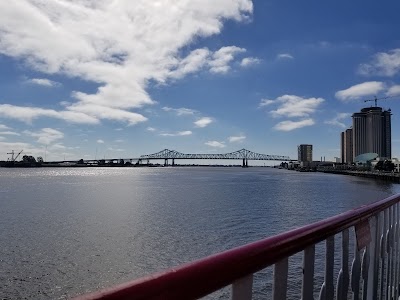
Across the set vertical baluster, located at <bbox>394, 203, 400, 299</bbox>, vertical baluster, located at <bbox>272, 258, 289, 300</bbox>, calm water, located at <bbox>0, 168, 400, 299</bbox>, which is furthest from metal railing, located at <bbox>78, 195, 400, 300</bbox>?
calm water, located at <bbox>0, 168, 400, 299</bbox>

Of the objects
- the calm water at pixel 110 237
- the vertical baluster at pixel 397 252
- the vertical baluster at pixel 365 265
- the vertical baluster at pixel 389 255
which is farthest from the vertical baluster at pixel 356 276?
the calm water at pixel 110 237

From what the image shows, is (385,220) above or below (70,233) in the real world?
above

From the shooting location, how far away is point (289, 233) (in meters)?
1.96

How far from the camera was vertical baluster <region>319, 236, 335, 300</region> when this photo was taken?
253 cm

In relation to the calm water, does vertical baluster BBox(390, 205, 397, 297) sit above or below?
above

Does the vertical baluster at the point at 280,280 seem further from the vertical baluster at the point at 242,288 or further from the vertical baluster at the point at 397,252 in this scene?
the vertical baluster at the point at 397,252

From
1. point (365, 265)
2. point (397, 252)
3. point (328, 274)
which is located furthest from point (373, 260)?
point (397, 252)

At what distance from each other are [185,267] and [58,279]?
59.7 ft

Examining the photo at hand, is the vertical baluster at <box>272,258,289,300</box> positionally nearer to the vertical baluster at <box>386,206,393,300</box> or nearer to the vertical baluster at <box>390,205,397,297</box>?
the vertical baluster at <box>386,206,393,300</box>

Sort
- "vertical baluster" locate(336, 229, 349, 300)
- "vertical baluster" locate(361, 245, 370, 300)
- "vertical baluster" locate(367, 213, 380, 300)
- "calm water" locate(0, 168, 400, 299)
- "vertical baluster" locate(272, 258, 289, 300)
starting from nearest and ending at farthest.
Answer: "vertical baluster" locate(272, 258, 289, 300) → "vertical baluster" locate(336, 229, 349, 300) → "vertical baluster" locate(361, 245, 370, 300) → "vertical baluster" locate(367, 213, 380, 300) → "calm water" locate(0, 168, 400, 299)

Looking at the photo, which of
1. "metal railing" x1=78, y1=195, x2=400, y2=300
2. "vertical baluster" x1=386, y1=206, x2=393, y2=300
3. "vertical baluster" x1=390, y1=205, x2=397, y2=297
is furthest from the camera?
"vertical baluster" x1=390, y1=205, x2=397, y2=297

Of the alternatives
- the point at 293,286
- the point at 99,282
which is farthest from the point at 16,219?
the point at 293,286

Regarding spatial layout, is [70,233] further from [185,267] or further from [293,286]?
[185,267]

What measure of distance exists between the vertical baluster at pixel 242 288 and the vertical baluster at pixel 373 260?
2.19m
